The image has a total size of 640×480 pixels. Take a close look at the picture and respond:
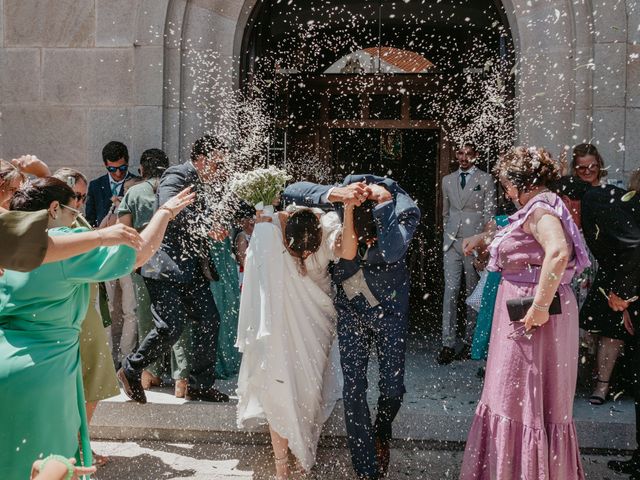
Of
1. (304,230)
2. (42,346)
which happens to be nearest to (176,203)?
(42,346)

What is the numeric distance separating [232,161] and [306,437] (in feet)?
10.6

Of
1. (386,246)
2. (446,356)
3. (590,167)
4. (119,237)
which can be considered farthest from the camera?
(446,356)

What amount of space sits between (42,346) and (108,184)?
12.0 ft

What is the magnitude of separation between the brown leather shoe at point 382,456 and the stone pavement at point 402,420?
0.56 metres

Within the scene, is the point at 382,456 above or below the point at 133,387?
below

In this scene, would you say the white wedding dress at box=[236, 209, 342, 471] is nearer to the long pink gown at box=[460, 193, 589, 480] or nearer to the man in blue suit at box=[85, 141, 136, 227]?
the long pink gown at box=[460, 193, 589, 480]

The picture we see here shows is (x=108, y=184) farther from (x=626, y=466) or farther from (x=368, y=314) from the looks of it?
(x=626, y=466)

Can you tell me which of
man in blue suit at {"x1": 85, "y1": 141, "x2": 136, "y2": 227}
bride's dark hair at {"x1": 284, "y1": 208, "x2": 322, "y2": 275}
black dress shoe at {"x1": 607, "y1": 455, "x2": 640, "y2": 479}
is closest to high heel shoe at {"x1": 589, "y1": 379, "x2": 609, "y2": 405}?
black dress shoe at {"x1": 607, "y1": 455, "x2": 640, "y2": 479}

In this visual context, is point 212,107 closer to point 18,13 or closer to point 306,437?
point 18,13

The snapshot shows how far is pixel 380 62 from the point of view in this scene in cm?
976

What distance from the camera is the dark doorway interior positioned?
33.4 feet

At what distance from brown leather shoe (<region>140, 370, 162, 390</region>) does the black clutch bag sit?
10.4 ft

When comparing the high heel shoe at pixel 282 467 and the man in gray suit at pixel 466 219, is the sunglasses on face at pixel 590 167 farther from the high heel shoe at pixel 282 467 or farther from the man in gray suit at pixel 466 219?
the high heel shoe at pixel 282 467

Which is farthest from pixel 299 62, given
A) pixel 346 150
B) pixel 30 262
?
A: pixel 30 262
